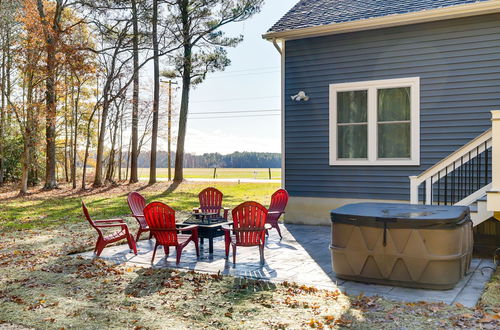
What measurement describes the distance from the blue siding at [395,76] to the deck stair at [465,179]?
2.02ft

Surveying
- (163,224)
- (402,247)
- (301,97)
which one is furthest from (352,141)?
(163,224)

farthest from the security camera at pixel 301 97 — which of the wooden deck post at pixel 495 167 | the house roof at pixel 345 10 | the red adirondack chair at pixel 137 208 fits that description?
the wooden deck post at pixel 495 167

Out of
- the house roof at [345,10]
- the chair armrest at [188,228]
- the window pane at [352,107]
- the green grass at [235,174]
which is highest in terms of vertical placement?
the house roof at [345,10]

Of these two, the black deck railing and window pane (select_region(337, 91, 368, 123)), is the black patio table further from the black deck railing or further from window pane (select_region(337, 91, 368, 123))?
window pane (select_region(337, 91, 368, 123))

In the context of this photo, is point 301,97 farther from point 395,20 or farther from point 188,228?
point 188,228

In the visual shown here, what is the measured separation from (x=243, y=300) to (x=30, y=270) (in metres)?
3.22

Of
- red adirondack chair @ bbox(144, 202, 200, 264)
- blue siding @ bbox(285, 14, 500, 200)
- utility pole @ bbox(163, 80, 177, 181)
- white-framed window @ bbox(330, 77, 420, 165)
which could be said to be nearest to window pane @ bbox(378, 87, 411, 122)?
white-framed window @ bbox(330, 77, 420, 165)

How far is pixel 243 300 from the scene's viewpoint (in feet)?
15.6

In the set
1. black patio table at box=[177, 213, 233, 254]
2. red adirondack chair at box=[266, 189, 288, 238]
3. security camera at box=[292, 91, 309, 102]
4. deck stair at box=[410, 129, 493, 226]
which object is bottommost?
black patio table at box=[177, 213, 233, 254]

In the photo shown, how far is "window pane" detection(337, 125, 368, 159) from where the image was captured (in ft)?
31.6

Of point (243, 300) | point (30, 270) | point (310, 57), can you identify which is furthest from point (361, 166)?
point (30, 270)

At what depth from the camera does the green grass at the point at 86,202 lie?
1160 cm

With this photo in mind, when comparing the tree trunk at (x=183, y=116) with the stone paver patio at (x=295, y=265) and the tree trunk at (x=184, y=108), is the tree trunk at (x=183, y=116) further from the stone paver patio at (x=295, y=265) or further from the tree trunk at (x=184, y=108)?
the stone paver patio at (x=295, y=265)

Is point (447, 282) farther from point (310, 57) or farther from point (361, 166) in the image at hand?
point (310, 57)
